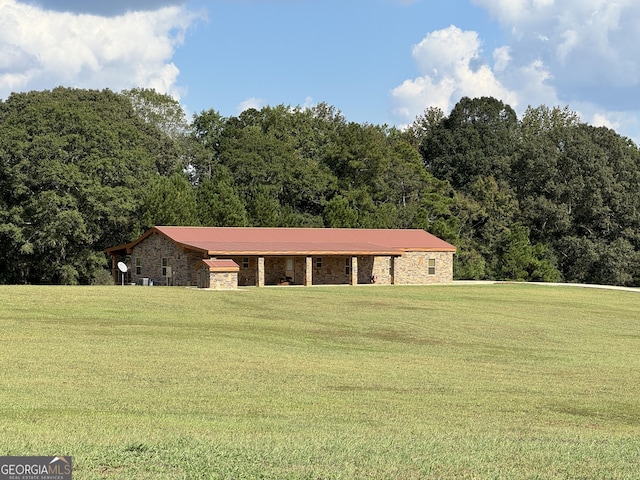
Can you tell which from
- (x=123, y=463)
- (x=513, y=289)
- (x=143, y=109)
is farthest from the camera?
(x=143, y=109)

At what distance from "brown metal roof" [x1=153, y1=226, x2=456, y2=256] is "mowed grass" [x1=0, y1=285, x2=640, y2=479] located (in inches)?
417

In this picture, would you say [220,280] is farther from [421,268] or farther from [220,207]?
[220,207]

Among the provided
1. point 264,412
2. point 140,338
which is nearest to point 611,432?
point 264,412

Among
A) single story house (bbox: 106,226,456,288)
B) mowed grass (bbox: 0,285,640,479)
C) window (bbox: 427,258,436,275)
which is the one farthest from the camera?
window (bbox: 427,258,436,275)

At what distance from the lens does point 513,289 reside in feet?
158

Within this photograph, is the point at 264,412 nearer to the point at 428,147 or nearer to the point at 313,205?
the point at 313,205

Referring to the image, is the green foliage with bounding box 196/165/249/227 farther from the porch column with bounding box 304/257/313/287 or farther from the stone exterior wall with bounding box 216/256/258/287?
the porch column with bounding box 304/257/313/287

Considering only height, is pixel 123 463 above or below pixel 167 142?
below

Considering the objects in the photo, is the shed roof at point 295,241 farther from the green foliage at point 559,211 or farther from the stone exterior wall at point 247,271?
the green foliage at point 559,211

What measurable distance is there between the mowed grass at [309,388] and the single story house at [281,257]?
9.37 metres

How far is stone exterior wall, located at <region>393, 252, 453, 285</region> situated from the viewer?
50688mm

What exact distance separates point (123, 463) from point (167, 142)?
6328 centimetres

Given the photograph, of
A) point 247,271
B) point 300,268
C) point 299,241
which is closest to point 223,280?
point 247,271

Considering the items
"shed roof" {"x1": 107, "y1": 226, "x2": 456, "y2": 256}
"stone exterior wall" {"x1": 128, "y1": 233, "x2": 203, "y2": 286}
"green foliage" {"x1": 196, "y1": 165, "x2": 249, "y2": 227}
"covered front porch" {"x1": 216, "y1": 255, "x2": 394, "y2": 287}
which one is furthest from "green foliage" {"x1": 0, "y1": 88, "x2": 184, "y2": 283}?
"covered front porch" {"x1": 216, "y1": 255, "x2": 394, "y2": 287}
